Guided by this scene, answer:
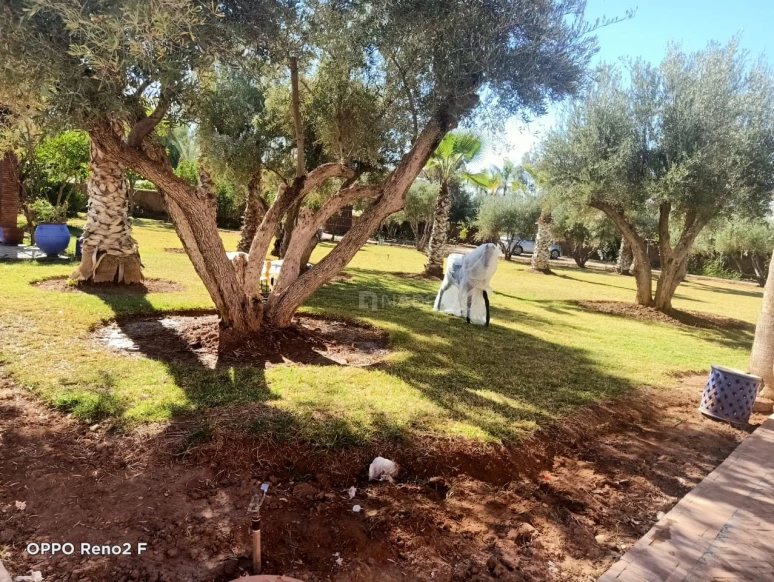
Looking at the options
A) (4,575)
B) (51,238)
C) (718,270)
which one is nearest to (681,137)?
(4,575)

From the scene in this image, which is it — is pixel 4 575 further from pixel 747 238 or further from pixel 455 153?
pixel 747 238

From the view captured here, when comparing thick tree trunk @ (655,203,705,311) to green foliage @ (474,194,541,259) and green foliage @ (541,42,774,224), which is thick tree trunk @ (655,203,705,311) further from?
green foliage @ (474,194,541,259)

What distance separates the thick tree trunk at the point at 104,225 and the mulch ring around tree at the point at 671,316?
1152 centimetres

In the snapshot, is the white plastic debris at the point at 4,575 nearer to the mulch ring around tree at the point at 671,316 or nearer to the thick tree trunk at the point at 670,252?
the mulch ring around tree at the point at 671,316

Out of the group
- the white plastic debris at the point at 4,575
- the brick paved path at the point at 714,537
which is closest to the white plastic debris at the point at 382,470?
the brick paved path at the point at 714,537

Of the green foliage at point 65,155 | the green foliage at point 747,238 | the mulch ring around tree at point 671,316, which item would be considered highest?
the green foliage at point 747,238

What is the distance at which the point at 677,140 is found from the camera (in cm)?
1091

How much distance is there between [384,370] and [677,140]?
30.1 ft

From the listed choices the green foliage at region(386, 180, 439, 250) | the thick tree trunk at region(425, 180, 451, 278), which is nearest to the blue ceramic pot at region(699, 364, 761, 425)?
the thick tree trunk at region(425, 180, 451, 278)

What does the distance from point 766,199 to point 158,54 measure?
42.8 feet

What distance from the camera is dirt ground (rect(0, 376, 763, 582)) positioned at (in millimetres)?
2732

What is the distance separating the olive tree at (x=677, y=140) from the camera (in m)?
10.7

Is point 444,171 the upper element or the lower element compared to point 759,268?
upper

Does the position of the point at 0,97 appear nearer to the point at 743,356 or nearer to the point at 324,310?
the point at 324,310
